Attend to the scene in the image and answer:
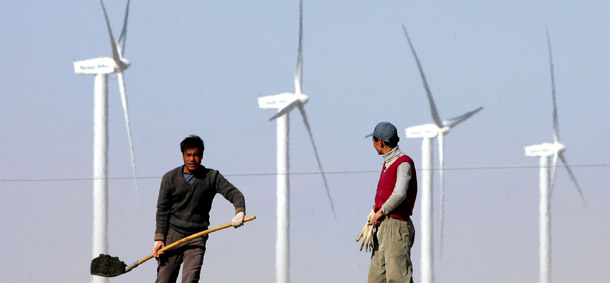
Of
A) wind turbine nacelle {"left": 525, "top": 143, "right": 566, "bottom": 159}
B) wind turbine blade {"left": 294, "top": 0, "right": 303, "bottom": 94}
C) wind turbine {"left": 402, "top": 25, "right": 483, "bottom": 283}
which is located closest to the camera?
wind turbine blade {"left": 294, "top": 0, "right": 303, "bottom": 94}

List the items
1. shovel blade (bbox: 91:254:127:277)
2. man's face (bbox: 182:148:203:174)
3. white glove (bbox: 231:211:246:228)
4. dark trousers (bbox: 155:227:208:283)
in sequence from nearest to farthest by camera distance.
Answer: white glove (bbox: 231:211:246:228)
man's face (bbox: 182:148:203:174)
dark trousers (bbox: 155:227:208:283)
shovel blade (bbox: 91:254:127:277)

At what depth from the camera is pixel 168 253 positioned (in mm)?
13938

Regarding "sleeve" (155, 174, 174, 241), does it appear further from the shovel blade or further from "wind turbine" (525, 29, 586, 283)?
"wind turbine" (525, 29, 586, 283)

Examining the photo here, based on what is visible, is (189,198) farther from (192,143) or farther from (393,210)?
(393,210)

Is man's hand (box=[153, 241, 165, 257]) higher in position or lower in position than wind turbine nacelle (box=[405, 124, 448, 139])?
lower

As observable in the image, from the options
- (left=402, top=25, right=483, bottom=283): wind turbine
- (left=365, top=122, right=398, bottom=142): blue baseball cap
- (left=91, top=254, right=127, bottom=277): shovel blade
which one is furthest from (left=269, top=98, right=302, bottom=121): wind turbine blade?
(left=365, top=122, right=398, bottom=142): blue baseball cap

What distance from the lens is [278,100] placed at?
53.3 metres

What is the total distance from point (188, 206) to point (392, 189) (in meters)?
2.35

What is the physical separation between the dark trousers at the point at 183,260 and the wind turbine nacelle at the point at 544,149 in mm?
45449

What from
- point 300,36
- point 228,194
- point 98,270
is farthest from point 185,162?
point 300,36

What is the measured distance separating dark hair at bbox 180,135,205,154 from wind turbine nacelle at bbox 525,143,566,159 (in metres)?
45.9

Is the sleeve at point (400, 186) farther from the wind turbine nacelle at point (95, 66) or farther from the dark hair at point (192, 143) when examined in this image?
the wind turbine nacelle at point (95, 66)

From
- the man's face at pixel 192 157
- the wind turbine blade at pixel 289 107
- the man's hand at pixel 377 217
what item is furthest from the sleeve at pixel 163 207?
the wind turbine blade at pixel 289 107

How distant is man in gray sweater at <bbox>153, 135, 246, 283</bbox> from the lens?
13648mm
